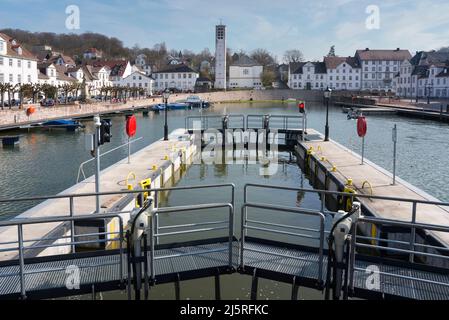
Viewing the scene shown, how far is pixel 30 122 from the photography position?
151 ft

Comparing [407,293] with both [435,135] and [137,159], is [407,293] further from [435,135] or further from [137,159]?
[435,135]

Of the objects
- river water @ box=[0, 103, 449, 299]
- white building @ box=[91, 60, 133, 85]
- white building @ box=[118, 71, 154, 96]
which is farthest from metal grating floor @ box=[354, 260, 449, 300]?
white building @ box=[91, 60, 133, 85]

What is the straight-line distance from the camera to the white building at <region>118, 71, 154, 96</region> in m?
131

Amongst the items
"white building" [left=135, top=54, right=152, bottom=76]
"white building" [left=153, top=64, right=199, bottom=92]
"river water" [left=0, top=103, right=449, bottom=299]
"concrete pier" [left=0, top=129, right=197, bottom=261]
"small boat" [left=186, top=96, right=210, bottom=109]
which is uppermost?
"white building" [left=135, top=54, right=152, bottom=76]

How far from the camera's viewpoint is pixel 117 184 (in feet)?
52.9

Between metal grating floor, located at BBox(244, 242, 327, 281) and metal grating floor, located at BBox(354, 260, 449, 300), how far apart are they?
0.65 meters

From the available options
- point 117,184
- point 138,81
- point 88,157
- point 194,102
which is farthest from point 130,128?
point 138,81

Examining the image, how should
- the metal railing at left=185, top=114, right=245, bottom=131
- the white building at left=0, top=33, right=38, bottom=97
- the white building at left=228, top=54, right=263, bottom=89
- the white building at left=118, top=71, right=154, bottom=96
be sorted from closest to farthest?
the metal railing at left=185, top=114, right=245, bottom=131 → the white building at left=0, top=33, right=38, bottom=97 → the white building at left=118, top=71, right=154, bottom=96 → the white building at left=228, top=54, right=263, bottom=89

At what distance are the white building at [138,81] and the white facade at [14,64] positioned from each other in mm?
55167

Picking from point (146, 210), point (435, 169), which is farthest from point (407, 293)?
point (435, 169)

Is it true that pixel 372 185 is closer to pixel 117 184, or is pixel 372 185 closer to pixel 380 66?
pixel 117 184

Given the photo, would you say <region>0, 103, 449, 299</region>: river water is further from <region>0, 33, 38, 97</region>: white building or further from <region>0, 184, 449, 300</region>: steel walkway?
<region>0, 33, 38, 97</region>: white building

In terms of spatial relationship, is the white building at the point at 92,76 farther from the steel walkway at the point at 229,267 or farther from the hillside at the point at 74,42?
the steel walkway at the point at 229,267
